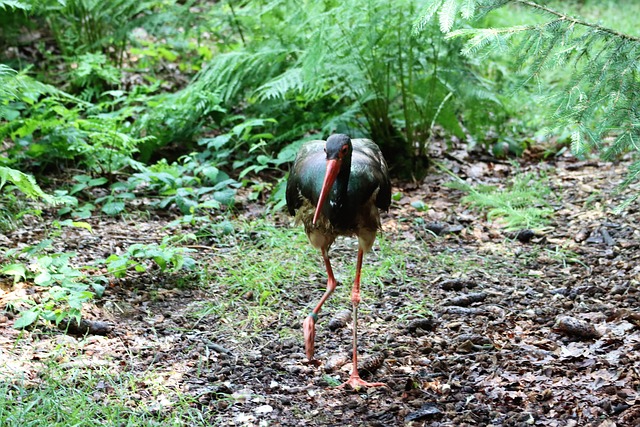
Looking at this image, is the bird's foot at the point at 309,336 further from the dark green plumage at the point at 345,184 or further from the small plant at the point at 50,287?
the small plant at the point at 50,287

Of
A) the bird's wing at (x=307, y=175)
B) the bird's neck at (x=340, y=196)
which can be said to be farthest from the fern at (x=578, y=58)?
the bird's wing at (x=307, y=175)

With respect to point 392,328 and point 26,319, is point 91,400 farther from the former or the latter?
point 392,328

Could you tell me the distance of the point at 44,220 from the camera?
506 centimetres

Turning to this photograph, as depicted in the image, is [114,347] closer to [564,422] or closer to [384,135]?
[564,422]

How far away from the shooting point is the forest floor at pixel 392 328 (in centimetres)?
328

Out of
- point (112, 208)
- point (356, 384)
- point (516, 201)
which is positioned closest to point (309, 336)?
point (356, 384)

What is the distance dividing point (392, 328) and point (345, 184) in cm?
97

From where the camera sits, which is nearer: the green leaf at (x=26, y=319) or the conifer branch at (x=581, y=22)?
the conifer branch at (x=581, y=22)

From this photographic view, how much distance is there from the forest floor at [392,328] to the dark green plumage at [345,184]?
2.27 ft

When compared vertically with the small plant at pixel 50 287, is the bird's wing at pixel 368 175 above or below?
above

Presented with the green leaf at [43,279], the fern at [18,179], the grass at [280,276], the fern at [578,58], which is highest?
the fern at [578,58]

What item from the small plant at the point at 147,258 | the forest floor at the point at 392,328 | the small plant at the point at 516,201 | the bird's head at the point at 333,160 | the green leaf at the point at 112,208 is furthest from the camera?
the small plant at the point at 516,201

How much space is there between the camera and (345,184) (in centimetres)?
369

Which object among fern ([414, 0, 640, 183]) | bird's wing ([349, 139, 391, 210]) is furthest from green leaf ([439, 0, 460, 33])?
bird's wing ([349, 139, 391, 210])
